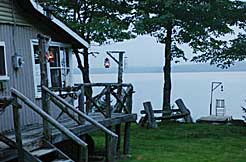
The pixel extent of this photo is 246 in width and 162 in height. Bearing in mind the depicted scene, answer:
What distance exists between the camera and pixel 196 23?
675 inches

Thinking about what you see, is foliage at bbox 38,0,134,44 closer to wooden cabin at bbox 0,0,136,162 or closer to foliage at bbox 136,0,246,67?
foliage at bbox 136,0,246,67

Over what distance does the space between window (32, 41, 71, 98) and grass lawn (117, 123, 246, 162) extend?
8.49 ft

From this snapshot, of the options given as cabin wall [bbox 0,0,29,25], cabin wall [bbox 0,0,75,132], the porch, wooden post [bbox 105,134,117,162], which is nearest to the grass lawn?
the porch

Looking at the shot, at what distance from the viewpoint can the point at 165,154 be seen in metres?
11.4

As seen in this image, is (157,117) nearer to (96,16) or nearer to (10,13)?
(96,16)

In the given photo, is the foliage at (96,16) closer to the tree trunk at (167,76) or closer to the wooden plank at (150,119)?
the tree trunk at (167,76)

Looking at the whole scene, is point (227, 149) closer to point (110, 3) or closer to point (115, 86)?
point (115, 86)

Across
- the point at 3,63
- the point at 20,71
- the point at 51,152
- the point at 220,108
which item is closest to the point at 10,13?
the point at 3,63

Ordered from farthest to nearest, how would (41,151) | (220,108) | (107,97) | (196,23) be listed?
(220,108) < (196,23) < (107,97) < (41,151)

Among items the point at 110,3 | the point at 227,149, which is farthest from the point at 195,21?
the point at 227,149

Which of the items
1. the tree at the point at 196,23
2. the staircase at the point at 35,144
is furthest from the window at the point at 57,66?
the tree at the point at 196,23

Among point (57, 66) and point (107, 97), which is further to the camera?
point (57, 66)

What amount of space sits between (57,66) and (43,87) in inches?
150

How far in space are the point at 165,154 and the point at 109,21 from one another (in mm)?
6446
